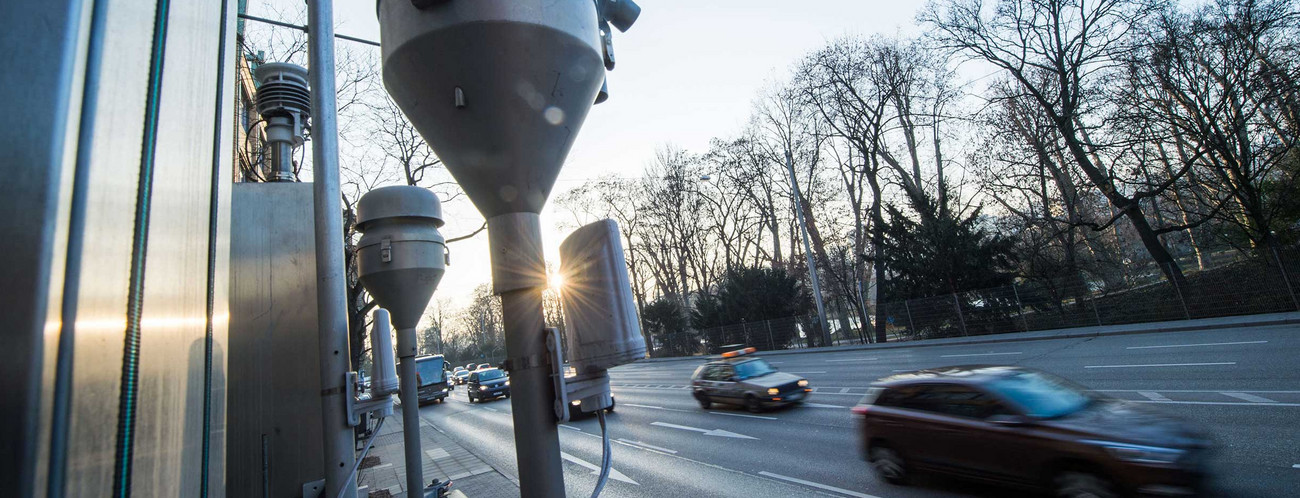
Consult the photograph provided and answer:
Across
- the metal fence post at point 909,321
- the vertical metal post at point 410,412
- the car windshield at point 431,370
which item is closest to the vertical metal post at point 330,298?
the vertical metal post at point 410,412

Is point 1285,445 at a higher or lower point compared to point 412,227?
lower

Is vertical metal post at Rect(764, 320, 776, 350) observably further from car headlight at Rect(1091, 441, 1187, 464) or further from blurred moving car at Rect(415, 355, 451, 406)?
car headlight at Rect(1091, 441, 1187, 464)

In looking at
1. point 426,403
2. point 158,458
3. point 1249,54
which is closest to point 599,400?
point 158,458

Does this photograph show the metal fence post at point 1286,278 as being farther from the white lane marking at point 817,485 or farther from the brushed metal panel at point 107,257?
the brushed metal panel at point 107,257

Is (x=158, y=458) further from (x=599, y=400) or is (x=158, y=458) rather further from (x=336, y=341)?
(x=336, y=341)

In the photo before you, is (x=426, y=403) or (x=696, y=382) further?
(x=426, y=403)

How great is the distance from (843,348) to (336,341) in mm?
26715

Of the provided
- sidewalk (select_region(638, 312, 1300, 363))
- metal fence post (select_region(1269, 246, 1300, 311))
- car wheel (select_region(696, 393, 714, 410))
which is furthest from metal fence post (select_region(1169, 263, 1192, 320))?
car wheel (select_region(696, 393, 714, 410))

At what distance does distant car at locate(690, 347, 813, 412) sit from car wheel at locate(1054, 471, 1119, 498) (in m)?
7.26

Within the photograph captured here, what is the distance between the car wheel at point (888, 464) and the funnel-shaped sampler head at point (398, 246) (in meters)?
5.55

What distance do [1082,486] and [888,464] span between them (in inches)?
84.0

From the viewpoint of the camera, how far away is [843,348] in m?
27.8

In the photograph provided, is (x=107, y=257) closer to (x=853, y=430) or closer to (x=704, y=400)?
(x=853, y=430)

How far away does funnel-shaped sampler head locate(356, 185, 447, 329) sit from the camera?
5375 mm
